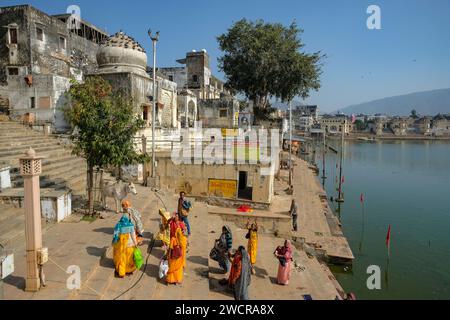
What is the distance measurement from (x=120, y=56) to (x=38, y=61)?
10705 millimetres

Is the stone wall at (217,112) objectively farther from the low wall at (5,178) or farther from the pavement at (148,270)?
the low wall at (5,178)

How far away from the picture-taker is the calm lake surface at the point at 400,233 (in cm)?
1354

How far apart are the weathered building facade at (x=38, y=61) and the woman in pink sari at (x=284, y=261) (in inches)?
606

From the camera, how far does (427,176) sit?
144ft

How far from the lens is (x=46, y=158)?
14.5 m

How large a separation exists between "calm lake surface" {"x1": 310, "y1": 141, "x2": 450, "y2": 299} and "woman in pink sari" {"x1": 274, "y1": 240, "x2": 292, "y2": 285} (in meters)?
5.12

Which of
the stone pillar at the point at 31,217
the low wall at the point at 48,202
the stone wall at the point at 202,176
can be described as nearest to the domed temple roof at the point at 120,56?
the stone wall at the point at 202,176

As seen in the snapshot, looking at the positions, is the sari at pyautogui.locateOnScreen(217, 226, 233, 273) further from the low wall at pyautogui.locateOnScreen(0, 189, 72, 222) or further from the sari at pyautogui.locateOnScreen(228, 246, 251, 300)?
the low wall at pyautogui.locateOnScreen(0, 189, 72, 222)

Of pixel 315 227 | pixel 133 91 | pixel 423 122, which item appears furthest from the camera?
pixel 423 122

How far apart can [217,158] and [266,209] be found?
12.7ft

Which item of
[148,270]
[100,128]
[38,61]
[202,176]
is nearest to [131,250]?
[148,270]
